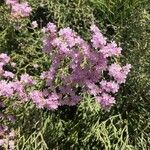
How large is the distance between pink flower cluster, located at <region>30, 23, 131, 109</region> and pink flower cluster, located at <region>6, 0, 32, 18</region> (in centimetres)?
57

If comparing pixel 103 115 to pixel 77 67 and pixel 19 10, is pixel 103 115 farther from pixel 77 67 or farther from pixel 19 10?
pixel 19 10

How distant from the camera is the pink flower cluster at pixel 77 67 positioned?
2.53 metres

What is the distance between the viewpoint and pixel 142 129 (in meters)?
3.06

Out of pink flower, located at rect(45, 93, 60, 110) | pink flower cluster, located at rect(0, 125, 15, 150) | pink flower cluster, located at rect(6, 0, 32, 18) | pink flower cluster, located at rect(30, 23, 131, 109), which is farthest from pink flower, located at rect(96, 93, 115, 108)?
pink flower cluster, located at rect(6, 0, 32, 18)

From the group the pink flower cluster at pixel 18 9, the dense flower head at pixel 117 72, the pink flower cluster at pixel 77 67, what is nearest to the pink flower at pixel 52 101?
the pink flower cluster at pixel 77 67

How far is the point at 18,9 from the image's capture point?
10.7 ft

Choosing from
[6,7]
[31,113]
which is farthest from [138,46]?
[6,7]

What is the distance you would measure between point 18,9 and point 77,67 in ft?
2.83

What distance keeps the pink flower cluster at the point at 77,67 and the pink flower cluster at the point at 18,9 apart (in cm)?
57

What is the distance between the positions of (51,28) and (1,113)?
0.76m

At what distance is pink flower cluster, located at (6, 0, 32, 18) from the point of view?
10.6ft

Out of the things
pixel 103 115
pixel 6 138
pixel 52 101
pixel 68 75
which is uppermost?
pixel 68 75

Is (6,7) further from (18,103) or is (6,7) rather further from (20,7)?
(18,103)

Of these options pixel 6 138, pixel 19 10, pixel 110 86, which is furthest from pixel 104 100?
pixel 19 10
